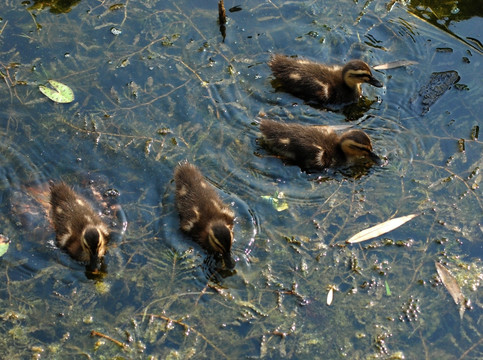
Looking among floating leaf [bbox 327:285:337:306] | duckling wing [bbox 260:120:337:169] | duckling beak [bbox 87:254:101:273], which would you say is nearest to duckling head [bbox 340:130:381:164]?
duckling wing [bbox 260:120:337:169]

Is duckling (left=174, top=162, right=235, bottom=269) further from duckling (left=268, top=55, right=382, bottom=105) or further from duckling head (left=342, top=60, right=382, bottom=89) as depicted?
duckling head (left=342, top=60, right=382, bottom=89)

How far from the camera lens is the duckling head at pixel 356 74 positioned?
6121 mm

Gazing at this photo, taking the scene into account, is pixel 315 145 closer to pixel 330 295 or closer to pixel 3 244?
pixel 330 295

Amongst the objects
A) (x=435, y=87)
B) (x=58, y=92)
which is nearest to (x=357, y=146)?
(x=435, y=87)

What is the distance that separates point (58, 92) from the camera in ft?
20.1

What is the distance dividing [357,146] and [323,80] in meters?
0.83

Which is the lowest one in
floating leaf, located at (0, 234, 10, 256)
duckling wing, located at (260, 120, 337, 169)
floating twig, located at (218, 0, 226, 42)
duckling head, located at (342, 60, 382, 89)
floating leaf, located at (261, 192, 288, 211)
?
floating leaf, located at (0, 234, 10, 256)

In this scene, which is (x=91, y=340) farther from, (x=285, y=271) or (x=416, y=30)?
(x=416, y=30)

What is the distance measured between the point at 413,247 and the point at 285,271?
3.20 ft

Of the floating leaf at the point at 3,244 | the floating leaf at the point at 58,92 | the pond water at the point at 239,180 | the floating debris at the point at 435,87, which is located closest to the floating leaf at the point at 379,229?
the pond water at the point at 239,180

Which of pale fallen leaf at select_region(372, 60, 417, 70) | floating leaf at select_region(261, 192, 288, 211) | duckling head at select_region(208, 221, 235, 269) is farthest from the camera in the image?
pale fallen leaf at select_region(372, 60, 417, 70)

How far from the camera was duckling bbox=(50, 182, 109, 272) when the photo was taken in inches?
192

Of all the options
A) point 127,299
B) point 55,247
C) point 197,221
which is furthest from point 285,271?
point 55,247

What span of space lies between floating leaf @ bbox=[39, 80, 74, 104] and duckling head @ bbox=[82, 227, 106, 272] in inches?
A: 62.9
